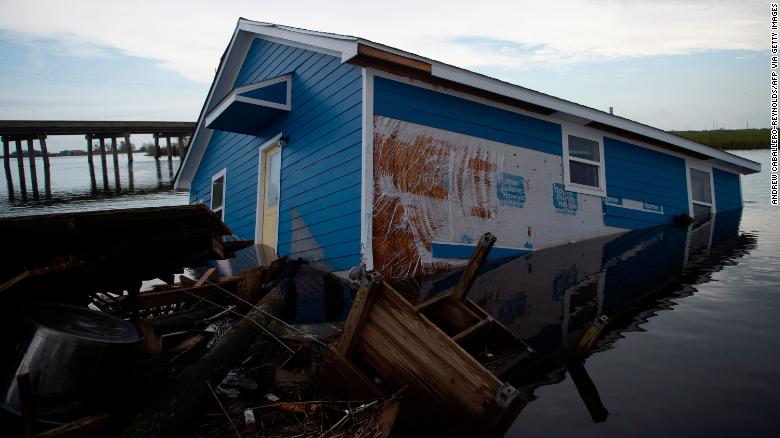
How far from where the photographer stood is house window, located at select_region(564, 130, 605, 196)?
1036cm

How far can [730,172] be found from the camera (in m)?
16.6

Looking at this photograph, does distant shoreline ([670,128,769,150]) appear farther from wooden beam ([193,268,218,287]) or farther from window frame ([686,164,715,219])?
wooden beam ([193,268,218,287])

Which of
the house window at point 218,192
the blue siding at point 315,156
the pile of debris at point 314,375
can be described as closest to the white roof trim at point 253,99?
the blue siding at point 315,156

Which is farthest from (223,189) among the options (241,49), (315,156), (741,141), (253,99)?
(741,141)

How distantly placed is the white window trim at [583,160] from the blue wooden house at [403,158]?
0.04 metres

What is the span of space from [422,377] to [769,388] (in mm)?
2534

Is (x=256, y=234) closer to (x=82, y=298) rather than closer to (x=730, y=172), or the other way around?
(x=82, y=298)

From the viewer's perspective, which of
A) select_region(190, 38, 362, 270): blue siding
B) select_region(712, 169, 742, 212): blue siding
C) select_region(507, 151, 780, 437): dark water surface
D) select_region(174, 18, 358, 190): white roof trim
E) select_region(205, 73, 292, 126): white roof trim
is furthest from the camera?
select_region(712, 169, 742, 212): blue siding

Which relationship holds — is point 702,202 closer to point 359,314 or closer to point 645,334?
point 645,334

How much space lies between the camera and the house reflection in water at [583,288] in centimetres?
388

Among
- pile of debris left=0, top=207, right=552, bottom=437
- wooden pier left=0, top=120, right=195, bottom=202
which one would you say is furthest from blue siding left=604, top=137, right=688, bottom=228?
wooden pier left=0, top=120, right=195, bottom=202

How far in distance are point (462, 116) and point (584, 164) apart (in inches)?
158

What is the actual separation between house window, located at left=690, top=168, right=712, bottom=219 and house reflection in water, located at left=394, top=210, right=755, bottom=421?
12.6 ft

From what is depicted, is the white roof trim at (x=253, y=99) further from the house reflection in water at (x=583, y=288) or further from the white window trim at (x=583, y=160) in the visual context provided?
the white window trim at (x=583, y=160)
